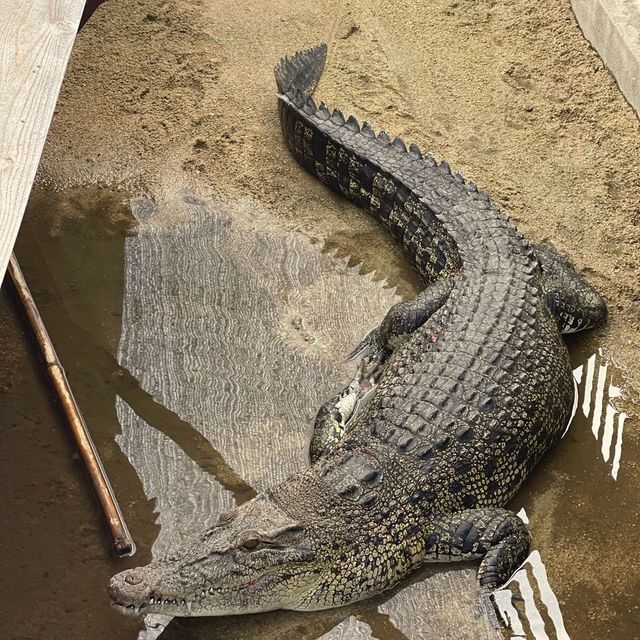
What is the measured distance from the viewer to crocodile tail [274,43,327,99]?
562cm

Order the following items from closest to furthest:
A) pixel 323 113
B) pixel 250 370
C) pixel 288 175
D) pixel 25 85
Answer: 1. pixel 25 85
2. pixel 250 370
3. pixel 323 113
4. pixel 288 175

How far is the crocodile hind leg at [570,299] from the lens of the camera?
179 inches

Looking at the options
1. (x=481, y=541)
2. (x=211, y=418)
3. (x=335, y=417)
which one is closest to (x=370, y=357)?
(x=335, y=417)

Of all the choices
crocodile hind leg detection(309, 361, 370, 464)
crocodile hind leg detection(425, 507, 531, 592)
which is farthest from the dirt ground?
crocodile hind leg detection(425, 507, 531, 592)

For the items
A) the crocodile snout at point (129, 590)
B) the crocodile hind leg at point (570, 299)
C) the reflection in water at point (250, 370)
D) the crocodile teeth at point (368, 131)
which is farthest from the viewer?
the crocodile teeth at point (368, 131)

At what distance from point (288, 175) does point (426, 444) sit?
2313 millimetres

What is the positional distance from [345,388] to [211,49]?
2.94m

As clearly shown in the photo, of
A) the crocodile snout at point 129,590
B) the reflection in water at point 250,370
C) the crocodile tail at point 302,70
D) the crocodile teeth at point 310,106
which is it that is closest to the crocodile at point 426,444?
the crocodile snout at point 129,590

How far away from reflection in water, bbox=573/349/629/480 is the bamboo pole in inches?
78.7

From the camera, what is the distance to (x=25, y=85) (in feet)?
12.0

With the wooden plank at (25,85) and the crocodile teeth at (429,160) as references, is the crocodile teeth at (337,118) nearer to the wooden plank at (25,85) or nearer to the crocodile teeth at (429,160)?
the crocodile teeth at (429,160)

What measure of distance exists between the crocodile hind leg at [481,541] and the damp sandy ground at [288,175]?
18 centimetres

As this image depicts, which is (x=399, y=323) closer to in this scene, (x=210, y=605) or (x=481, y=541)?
(x=481, y=541)

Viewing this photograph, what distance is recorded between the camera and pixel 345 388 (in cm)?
436
